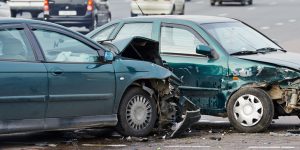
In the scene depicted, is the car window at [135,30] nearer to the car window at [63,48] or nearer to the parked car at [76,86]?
the parked car at [76,86]

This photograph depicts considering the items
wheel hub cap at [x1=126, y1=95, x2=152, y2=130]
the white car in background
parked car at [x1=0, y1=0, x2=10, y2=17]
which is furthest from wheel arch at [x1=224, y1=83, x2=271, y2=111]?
the white car in background

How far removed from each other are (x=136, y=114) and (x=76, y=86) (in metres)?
1.00

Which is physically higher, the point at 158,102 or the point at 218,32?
the point at 218,32

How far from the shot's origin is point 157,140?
957cm

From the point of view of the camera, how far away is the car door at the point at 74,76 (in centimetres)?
876

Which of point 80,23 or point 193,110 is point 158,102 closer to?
point 193,110

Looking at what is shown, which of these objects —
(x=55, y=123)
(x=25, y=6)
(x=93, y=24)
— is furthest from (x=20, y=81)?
(x=25, y=6)

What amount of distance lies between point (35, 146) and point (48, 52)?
1.06 m

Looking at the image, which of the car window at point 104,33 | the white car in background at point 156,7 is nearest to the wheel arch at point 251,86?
the car window at point 104,33

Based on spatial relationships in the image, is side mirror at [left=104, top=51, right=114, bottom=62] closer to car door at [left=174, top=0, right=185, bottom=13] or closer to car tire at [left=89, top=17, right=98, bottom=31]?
car tire at [left=89, top=17, right=98, bottom=31]

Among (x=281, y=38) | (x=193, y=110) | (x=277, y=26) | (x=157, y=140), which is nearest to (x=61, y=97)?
(x=157, y=140)

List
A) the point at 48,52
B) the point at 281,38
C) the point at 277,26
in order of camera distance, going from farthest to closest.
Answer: the point at 277,26, the point at 281,38, the point at 48,52

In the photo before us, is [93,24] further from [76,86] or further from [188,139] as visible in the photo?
[76,86]

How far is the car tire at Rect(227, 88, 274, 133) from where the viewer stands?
33.3 feet
